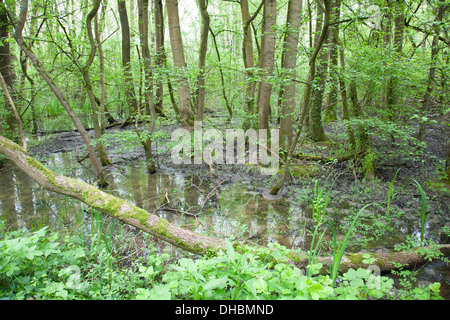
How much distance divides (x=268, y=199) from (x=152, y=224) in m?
2.81

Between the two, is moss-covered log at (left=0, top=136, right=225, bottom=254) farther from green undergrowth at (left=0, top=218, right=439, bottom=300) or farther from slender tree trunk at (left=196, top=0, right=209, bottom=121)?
slender tree trunk at (left=196, top=0, right=209, bottom=121)

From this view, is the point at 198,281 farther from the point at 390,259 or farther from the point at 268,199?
the point at 268,199

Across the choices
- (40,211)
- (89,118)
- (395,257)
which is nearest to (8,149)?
(40,211)

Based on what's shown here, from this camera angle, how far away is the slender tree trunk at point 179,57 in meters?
5.88

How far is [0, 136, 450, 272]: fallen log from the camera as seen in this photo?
238cm

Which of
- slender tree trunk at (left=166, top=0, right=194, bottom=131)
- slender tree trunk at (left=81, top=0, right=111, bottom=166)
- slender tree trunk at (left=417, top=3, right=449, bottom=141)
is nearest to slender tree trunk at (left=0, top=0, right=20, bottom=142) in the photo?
slender tree trunk at (left=81, top=0, right=111, bottom=166)

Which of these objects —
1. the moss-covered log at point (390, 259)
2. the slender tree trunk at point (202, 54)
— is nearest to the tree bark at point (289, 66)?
the slender tree trunk at point (202, 54)

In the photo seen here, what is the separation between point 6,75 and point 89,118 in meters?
6.52

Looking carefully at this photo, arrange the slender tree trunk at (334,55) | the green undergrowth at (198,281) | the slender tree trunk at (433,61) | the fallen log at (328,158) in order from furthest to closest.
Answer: the fallen log at (328,158) → the slender tree trunk at (433,61) → the slender tree trunk at (334,55) → the green undergrowth at (198,281)

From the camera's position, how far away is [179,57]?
6.09 m

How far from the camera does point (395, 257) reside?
8.83 ft

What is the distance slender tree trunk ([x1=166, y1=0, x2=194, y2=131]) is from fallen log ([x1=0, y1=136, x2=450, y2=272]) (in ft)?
11.3

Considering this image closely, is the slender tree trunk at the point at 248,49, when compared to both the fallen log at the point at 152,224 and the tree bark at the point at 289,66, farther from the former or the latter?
the fallen log at the point at 152,224
